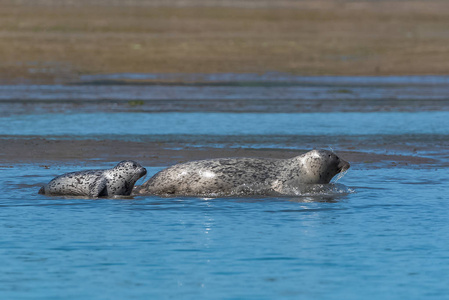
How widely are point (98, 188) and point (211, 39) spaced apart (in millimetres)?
37304

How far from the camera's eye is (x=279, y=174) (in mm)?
12656

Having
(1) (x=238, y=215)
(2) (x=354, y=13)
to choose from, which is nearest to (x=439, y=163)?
(1) (x=238, y=215)

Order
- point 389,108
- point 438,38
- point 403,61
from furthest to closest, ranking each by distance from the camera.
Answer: point 438,38, point 403,61, point 389,108

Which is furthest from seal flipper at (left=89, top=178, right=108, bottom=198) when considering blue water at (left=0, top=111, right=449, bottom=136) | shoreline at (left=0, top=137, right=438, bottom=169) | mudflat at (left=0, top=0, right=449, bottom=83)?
mudflat at (left=0, top=0, right=449, bottom=83)

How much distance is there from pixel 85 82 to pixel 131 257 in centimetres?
2692

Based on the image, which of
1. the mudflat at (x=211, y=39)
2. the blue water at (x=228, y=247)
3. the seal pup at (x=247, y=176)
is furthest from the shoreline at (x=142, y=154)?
the mudflat at (x=211, y=39)

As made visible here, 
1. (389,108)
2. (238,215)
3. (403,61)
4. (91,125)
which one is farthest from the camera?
(403,61)

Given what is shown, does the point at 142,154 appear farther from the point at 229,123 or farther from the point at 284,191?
the point at 229,123

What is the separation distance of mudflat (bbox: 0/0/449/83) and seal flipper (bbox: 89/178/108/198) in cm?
2356

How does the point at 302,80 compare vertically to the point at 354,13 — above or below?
below

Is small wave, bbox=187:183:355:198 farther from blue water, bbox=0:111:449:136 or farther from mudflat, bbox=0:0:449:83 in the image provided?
mudflat, bbox=0:0:449:83

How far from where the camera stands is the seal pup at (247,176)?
496 inches

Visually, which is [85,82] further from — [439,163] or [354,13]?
[354,13]

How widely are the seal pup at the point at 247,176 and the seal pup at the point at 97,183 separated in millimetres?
438
